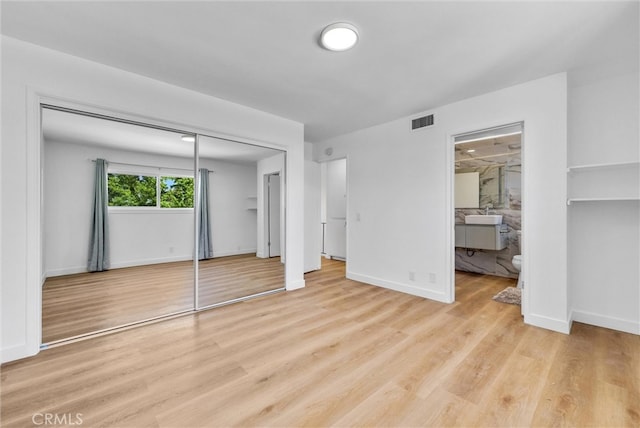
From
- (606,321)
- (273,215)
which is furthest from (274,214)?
(606,321)

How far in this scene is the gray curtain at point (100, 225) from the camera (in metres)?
3.50

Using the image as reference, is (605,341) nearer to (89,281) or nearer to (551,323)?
(551,323)

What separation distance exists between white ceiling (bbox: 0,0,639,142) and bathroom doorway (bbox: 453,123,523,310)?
201cm

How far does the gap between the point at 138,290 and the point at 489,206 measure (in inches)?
224

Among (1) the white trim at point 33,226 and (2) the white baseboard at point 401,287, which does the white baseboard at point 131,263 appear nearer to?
(1) the white trim at point 33,226

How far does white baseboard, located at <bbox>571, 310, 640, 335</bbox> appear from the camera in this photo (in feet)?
8.19

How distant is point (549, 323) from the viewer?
256 centimetres

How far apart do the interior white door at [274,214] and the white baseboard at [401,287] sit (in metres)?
1.35

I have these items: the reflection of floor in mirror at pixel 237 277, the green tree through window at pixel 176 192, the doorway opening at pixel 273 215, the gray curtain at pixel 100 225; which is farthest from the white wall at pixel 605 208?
the gray curtain at pixel 100 225

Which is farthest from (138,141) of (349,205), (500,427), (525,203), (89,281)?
(525,203)

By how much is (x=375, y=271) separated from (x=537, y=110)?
2733mm

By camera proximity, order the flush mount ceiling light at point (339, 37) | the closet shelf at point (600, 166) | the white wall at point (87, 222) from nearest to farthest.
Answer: the flush mount ceiling light at point (339, 37) → the closet shelf at point (600, 166) → the white wall at point (87, 222)

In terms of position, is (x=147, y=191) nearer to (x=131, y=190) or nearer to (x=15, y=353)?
(x=131, y=190)

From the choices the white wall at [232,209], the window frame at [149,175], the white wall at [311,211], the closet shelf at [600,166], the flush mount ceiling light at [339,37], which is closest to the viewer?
the flush mount ceiling light at [339,37]
